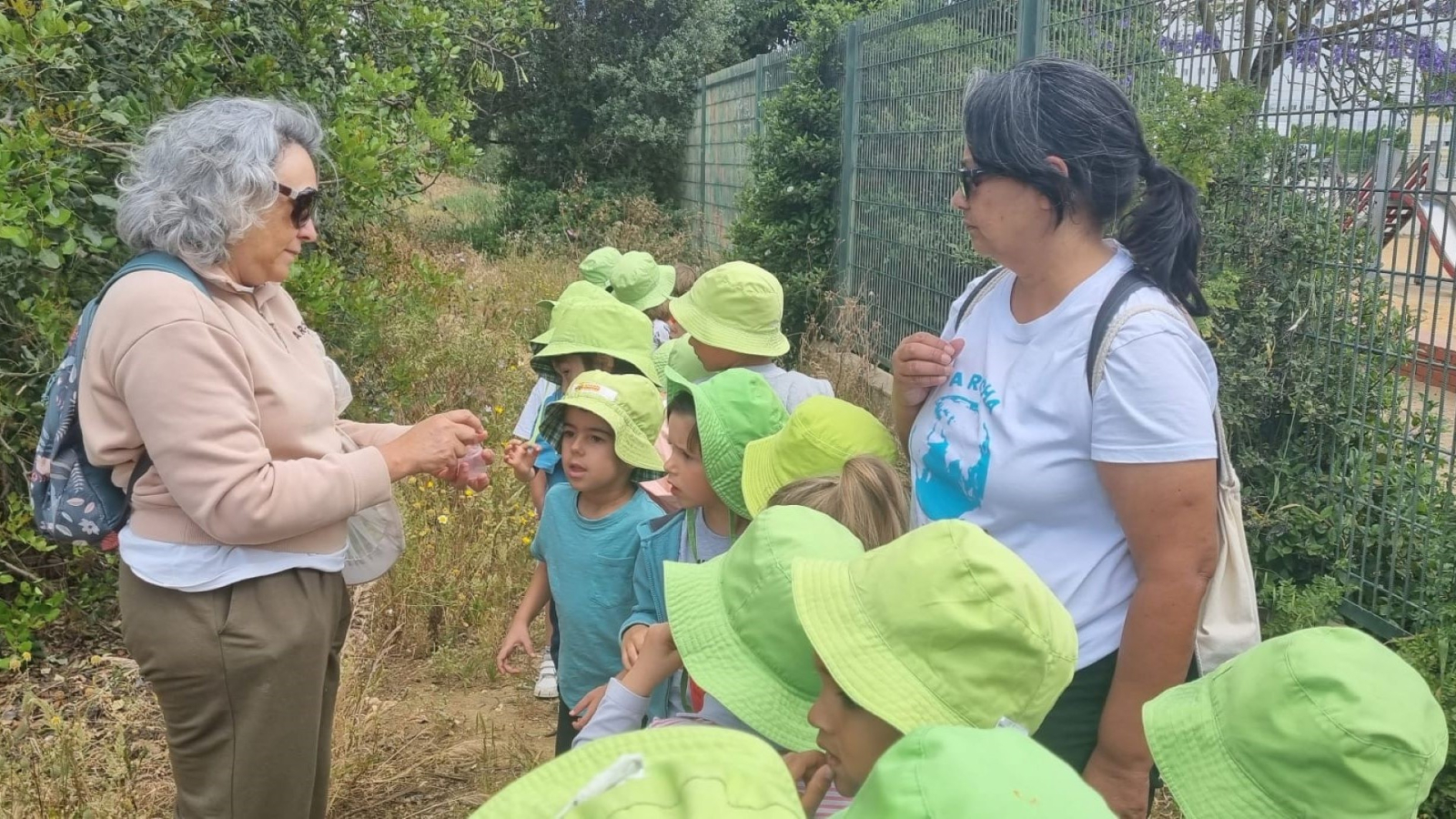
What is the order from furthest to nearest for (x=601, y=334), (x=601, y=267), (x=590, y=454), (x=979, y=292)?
(x=601, y=267) < (x=601, y=334) < (x=590, y=454) < (x=979, y=292)

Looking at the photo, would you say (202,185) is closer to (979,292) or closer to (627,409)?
(627,409)

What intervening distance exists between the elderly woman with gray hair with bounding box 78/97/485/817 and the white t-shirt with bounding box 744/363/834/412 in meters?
1.42

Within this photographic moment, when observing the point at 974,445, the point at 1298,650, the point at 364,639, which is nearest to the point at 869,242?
the point at 364,639

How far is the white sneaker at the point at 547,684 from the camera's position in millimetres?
4062

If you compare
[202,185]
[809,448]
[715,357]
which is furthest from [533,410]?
[202,185]

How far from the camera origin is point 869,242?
24.2 ft

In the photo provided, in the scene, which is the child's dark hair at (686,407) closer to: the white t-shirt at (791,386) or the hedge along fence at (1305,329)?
the white t-shirt at (791,386)

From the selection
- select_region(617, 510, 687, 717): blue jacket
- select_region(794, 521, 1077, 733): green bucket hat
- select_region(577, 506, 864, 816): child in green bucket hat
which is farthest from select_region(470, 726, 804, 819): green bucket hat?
select_region(617, 510, 687, 717): blue jacket

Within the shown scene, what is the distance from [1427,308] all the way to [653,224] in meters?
9.92

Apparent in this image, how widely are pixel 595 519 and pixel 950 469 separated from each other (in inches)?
41.9

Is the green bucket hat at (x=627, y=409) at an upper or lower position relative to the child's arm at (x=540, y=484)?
upper

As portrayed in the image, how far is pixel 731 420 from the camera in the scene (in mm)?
2564

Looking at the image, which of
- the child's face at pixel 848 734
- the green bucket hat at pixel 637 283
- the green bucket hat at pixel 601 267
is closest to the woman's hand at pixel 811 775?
the child's face at pixel 848 734

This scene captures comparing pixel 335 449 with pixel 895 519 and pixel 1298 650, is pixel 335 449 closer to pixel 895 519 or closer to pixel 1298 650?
pixel 895 519
